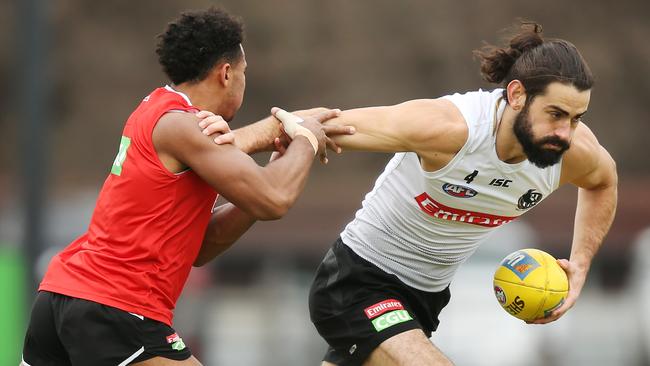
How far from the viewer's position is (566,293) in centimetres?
791

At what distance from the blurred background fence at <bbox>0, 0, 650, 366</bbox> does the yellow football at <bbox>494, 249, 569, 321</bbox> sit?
30.1ft

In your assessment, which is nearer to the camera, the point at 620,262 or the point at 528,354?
the point at 528,354

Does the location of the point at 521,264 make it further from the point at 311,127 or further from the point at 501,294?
the point at 311,127

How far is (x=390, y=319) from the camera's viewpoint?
25.8 ft

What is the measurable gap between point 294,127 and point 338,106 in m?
19.6

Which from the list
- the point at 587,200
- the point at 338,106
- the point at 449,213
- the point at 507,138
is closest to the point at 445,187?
the point at 449,213

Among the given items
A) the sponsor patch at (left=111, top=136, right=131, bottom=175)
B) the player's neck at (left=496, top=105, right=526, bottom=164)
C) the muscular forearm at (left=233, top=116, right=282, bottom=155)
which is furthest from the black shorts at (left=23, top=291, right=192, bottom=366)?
the player's neck at (left=496, top=105, right=526, bottom=164)

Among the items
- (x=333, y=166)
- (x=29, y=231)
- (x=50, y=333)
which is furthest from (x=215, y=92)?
(x=333, y=166)

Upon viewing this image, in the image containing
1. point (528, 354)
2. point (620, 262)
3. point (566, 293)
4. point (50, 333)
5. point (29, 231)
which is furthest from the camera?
point (620, 262)

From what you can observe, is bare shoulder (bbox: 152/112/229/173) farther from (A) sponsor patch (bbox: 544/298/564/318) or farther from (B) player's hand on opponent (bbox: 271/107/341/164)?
(A) sponsor patch (bbox: 544/298/564/318)

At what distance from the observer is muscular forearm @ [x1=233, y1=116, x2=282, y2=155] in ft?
24.4

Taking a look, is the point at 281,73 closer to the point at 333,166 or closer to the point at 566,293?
the point at 333,166

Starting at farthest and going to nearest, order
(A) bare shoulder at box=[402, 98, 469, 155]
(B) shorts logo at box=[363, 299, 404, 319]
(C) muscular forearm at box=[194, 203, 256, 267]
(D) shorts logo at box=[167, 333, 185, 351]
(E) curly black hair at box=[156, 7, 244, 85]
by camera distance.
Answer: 1. (B) shorts logo at box=[363, 299, 404, 319]
2. (C) muscular forearm at box=[194, 203, 256, 267]
3. (A) bare shoulder at box=[402, 98, 469, 155]
4. (E) curly black hair at box=[156, 7, 244, 85]
5. (D) shorts logo at box=[167, 333, 185, 351]

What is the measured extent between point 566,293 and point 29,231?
6.87 m
